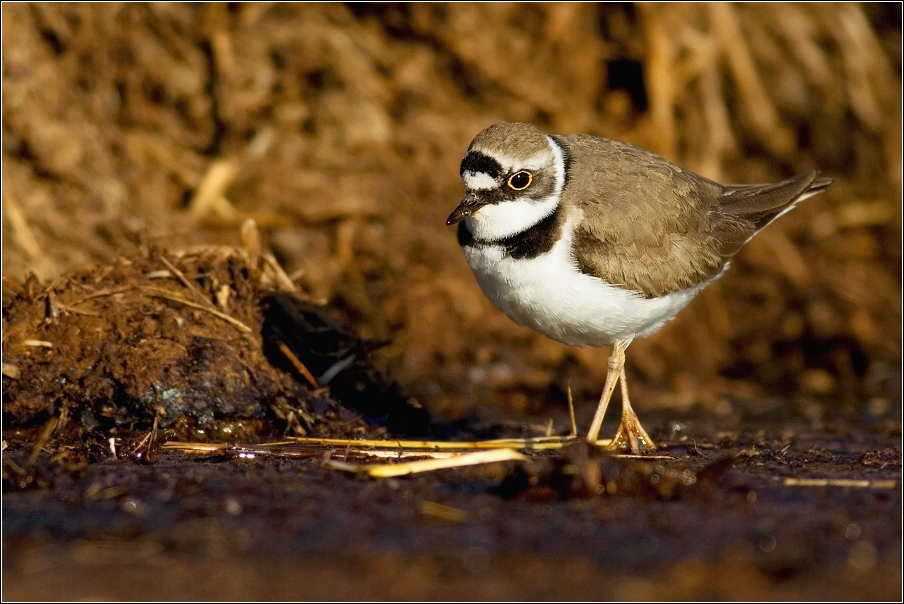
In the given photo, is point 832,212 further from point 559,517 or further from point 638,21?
point 559,517

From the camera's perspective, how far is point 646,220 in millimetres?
6074

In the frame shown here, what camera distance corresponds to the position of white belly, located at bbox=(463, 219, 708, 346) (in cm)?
570

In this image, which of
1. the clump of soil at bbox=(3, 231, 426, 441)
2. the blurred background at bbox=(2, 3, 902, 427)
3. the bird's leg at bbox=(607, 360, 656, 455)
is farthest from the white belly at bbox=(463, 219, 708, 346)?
the blurred background at bbox=(2, 3, 902, 427)

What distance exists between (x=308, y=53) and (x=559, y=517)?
681cm

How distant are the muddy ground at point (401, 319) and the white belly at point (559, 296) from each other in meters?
0.76

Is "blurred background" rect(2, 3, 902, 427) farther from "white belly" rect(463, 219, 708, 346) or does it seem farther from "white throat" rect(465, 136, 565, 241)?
"white throat" rect(465, 136, 565, 241)

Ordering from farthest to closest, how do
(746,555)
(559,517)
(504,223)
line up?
(504,223) < (559,517) < (746,555)

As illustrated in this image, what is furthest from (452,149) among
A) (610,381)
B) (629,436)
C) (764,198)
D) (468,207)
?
(629,436)

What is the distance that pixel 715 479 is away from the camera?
4832mm

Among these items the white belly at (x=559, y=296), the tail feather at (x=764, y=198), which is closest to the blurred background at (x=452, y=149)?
the white belly at (x=559, y=296)

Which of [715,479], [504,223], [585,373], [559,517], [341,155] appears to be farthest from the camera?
[341,155]

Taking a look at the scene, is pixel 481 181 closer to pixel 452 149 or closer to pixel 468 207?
pixel 468 207

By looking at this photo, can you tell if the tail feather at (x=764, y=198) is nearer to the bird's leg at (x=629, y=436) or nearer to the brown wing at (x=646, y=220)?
the brown wing at (x=646, y=220)

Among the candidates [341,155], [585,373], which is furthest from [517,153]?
[341,155]
